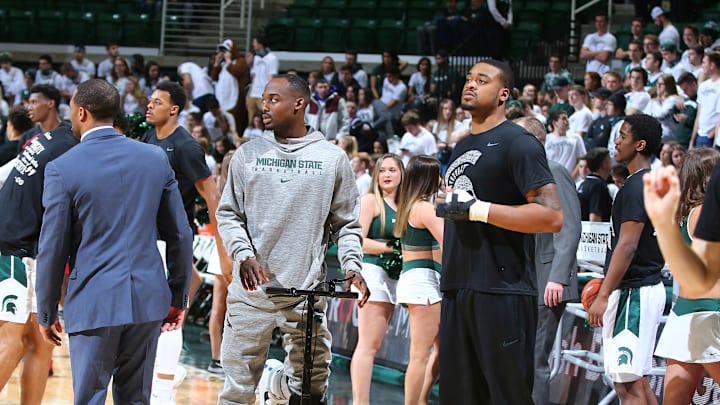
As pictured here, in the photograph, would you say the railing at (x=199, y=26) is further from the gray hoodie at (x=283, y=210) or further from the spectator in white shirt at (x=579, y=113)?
the gray hoodie at (x=283, y=210)

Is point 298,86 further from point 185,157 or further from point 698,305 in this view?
point 698,305

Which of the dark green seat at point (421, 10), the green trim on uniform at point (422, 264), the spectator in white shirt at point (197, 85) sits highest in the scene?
the dark green seat at point (421, 10)

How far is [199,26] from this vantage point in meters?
22.8

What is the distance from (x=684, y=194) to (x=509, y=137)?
4.57 ft

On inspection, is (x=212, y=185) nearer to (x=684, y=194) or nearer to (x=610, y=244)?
(x=610, y=244)

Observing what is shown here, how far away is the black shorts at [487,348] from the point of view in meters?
4.38

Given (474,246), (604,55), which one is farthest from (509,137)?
(604,55)

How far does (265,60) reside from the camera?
1742cm

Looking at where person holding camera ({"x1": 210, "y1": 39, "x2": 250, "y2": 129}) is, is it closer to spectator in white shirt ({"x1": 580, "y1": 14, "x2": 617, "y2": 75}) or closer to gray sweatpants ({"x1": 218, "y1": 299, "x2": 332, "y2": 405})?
spectator in white shirt ({"x1": 580, "y1": 14, "x2": 617, "y2": 75})

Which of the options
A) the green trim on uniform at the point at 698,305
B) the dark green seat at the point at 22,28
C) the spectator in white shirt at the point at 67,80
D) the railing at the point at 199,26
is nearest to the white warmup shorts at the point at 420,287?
the green trim on uniform at the point at 698,305

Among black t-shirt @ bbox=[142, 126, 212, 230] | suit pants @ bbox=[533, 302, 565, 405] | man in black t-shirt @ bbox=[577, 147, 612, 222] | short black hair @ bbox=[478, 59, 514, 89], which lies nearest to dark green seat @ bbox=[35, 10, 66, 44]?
man in black t-shirt @ bbox=[577, 147, 612, 222]

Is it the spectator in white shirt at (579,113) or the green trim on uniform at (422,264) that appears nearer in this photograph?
the green trim on uniform at (422,264)

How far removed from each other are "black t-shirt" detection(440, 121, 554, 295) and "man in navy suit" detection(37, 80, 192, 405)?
1381 mm

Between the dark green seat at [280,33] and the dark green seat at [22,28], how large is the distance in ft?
18.3
